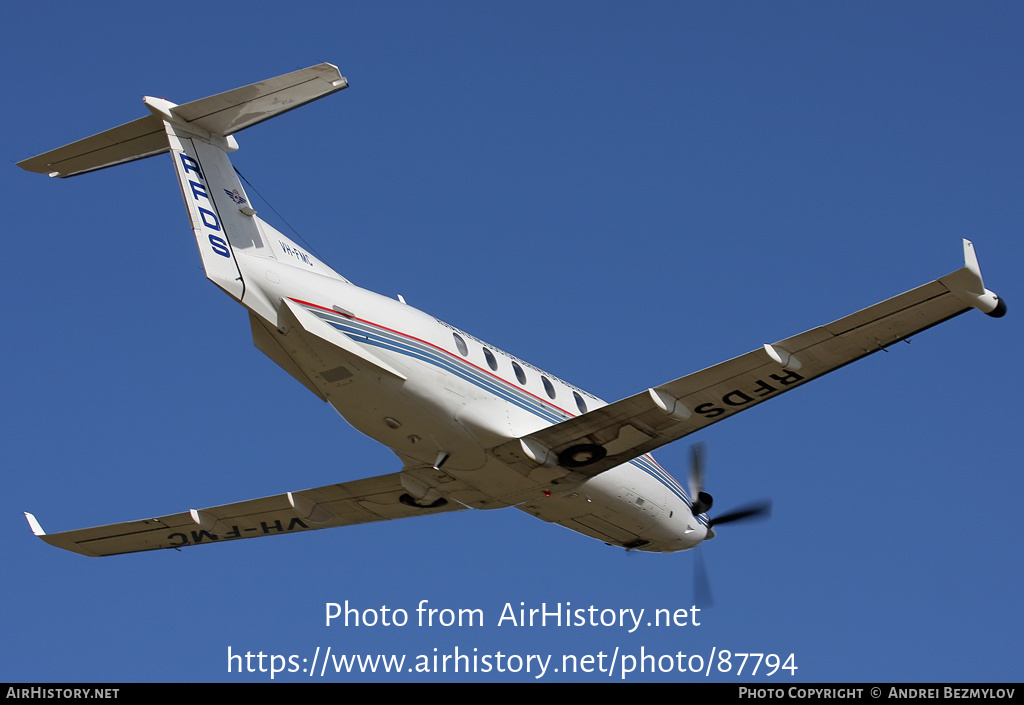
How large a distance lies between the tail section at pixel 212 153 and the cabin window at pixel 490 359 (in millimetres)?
3273

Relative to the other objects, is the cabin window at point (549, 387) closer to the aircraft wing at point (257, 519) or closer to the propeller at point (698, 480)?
the aircraft wing at point (257, 519)

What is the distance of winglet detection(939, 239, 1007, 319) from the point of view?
1786 cm

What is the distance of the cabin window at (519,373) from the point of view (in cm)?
2269

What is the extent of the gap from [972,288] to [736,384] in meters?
4.31

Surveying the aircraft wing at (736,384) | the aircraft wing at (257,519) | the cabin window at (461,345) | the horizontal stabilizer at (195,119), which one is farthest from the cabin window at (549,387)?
the horizontal stabilizer at (195,119)

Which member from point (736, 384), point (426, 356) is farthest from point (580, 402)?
point (426, 356)

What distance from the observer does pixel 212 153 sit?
2072cm

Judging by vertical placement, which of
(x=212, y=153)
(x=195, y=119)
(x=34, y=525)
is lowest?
(x=34, y=525)

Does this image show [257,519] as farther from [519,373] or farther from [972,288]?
[972,288]

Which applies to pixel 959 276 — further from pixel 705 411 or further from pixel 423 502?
pixel 423 502

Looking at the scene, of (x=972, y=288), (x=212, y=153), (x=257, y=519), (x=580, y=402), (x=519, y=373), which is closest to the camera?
(x=972, y=288)

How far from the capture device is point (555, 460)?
22.2 m

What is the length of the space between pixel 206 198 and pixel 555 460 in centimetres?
798
